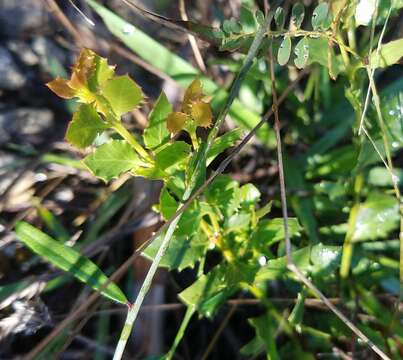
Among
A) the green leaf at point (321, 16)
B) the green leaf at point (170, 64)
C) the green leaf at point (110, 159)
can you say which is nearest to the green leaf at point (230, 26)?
the green leaf at point (321, 16)

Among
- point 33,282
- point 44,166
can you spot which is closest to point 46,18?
point 44,166

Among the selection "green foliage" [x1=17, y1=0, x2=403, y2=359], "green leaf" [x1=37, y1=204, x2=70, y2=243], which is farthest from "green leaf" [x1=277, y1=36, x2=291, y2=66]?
→ "green leaf" [x1=37, y1=204, x2=70, y2=243]

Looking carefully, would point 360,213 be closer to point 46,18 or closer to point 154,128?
point 154,128

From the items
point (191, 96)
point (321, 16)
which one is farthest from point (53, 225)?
point (321, 16)

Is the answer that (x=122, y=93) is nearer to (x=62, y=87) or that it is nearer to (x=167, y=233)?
(x=62, y=87)

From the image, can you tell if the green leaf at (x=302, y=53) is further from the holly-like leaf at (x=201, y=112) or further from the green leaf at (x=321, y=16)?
the holly-like leaf at (x=201, y=112)

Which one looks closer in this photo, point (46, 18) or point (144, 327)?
point (144, 327)
